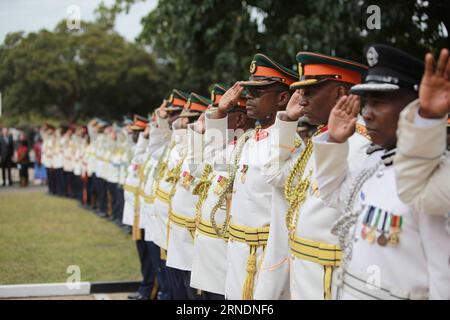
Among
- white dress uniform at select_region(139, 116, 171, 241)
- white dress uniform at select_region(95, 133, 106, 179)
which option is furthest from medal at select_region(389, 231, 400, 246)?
white dress uniform at select_region(95, 133, 106, 179)

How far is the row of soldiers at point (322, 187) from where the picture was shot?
2.91m

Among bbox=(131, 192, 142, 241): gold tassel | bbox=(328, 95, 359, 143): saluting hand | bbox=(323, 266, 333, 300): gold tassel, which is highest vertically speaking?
bbox=(328, 95, 359, 143): saluting hand

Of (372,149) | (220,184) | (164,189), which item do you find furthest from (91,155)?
(372,149)

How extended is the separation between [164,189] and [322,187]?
161 inches

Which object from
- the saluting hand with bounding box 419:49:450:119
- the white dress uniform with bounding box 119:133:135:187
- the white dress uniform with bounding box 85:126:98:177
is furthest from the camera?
the white dress uniform with bounding box 85:126:98:177

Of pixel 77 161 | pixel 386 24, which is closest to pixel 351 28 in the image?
pixel 386 24

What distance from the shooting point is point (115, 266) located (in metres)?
10.6

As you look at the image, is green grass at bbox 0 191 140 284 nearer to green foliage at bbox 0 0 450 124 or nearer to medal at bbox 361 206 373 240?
green foliage at bbox 0 0 450 124

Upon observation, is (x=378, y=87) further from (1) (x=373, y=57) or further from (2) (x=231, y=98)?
(2) (x=231, y=98)

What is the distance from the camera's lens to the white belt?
307 cm

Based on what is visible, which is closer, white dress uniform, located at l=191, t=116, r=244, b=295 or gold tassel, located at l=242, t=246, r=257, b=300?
gold tassel, located at l=242, t=246, r=257, b=300

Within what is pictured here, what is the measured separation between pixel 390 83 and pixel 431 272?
831 mm

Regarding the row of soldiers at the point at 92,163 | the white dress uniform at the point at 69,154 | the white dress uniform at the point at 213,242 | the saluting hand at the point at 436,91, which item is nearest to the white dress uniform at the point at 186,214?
the white dress uniform at the point at 213,242

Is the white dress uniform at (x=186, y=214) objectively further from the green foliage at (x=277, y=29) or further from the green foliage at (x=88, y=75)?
the green foliage at (x=88, y=75)
